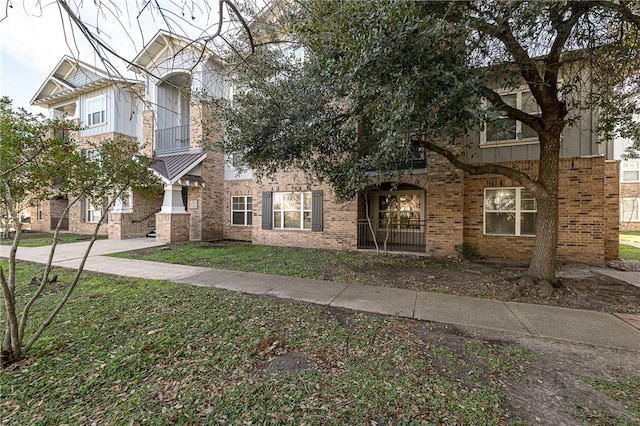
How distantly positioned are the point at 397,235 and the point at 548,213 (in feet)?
23.0

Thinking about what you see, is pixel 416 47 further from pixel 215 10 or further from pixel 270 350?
pixel 270 350

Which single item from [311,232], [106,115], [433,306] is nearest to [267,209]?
[311,232]

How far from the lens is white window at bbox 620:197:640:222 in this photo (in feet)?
57.1

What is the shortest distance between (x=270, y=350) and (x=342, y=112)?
6162 millimetres

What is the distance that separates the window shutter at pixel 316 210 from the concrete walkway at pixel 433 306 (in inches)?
190

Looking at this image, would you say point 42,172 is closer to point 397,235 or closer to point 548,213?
point 548,213

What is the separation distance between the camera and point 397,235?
1277 centimetres

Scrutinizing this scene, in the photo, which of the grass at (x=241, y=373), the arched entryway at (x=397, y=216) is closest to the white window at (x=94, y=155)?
the grass at (x=241, y=373)

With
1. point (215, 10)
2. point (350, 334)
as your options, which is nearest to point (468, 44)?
point (215, 10)

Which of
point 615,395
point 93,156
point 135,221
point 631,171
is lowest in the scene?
point 615,395

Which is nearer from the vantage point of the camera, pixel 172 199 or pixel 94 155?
pixel 94 155

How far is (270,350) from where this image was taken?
3295 millimetres

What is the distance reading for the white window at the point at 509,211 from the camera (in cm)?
898

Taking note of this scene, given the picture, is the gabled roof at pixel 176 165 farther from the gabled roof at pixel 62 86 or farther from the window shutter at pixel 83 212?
the gabled roof at pixel 62 86
